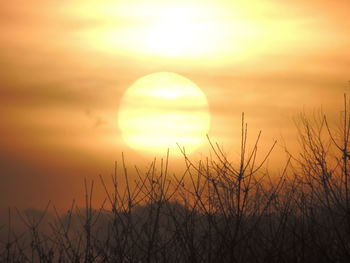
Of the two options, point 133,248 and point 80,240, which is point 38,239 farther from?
point 133,248

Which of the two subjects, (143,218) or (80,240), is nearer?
(80,240)

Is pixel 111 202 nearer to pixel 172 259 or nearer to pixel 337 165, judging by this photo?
pixel 172 259

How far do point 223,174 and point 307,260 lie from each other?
6.68ft

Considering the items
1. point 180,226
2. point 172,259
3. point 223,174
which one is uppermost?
point 223,174

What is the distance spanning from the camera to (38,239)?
8.12 metres

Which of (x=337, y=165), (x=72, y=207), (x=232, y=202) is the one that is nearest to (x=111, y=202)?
(x=72, y=207)

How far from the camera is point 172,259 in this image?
772cm

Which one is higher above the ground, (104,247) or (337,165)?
(337,165)

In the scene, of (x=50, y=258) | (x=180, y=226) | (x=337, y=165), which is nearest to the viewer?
(x=180, y=226)

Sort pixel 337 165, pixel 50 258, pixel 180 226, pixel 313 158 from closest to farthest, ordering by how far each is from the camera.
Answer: pixel 180 226
pixel 50 258
pixel 337 165
pixel 313 158

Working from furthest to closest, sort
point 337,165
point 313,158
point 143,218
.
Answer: point 313,158 → point 337,165 → point 143,218

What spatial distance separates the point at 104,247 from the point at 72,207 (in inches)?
28.8

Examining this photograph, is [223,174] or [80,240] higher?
[223,174]

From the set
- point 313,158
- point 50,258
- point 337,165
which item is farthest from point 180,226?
point 313,158
